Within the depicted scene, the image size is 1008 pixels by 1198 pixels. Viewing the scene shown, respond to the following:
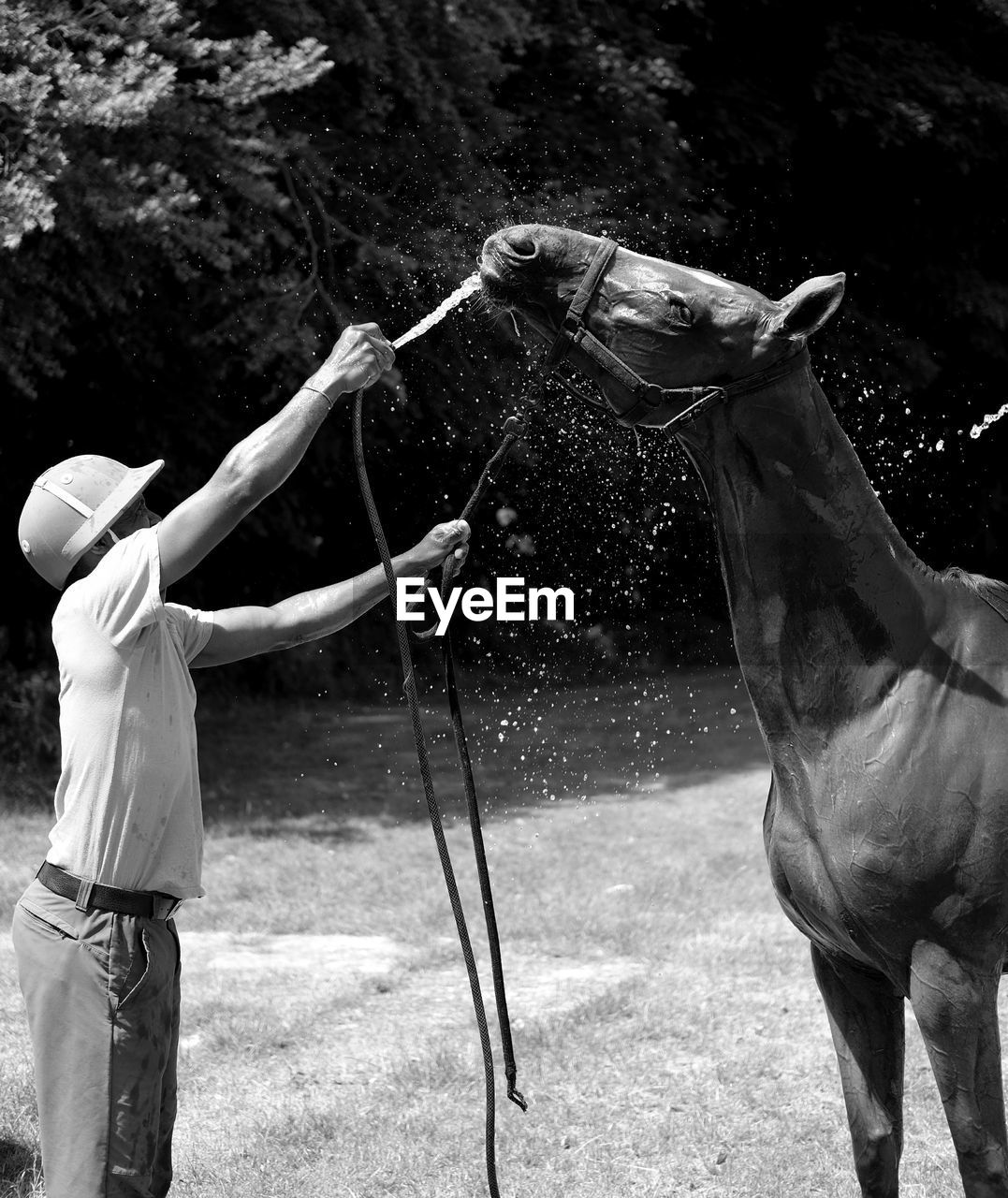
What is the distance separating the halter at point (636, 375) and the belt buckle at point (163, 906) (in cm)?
131

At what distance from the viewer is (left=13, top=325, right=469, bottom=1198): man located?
8.56ft

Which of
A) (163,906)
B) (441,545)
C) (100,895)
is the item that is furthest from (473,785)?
(100,895)

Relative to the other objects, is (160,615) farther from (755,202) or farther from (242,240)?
(755,202)

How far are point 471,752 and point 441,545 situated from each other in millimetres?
9076

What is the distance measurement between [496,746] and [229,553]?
11.7 feet

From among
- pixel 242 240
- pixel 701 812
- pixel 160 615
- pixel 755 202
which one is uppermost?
pixel 160 615

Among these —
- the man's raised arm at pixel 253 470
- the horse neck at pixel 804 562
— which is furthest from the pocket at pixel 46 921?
the horse neck at pixel 804 562

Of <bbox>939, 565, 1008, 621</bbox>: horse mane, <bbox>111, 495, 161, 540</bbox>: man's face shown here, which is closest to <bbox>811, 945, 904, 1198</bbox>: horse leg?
<bbox>939, 565, 1008, 621</bbox>: horse mane

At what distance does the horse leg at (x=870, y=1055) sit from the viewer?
111 inches

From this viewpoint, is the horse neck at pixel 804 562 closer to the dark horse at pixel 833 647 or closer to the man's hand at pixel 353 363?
the dark horse at pixel 833 647

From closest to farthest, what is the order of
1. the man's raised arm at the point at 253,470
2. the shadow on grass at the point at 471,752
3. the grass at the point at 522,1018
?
the man's raised arm at the point at 253,470, the grass at the point at 522,1018, the shadow on grass at the point at 471,752

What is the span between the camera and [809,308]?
2.39 metres

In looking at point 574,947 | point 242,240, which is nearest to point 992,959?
point 574,947

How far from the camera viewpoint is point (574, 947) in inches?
246
